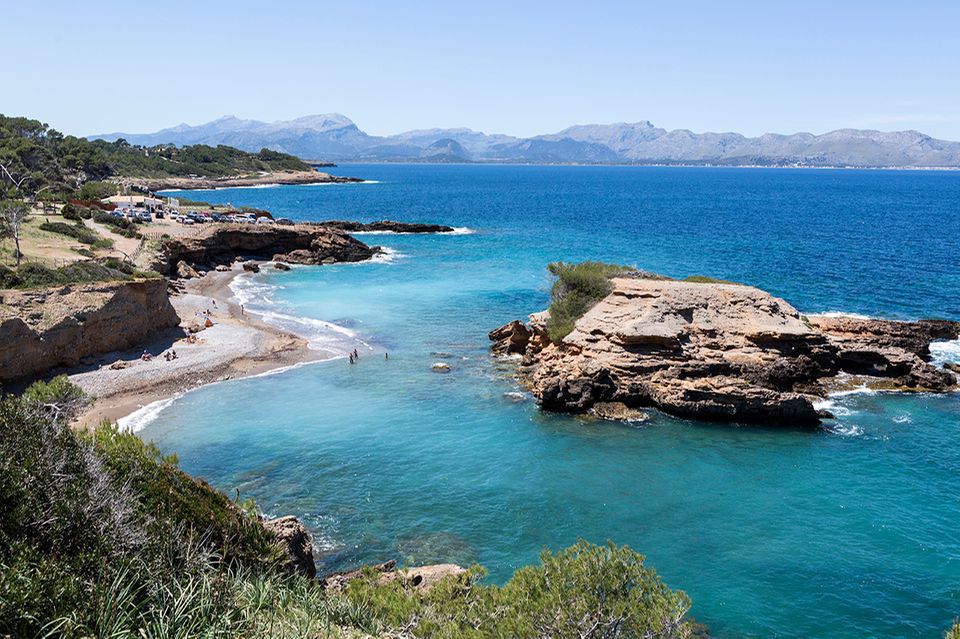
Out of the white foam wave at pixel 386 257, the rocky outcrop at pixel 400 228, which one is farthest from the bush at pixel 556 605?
the rocky outcrop at pixel 400 228

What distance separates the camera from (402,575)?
16219 millimetres

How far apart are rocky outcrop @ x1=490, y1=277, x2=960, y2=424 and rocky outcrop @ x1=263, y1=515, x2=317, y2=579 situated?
1695 cm

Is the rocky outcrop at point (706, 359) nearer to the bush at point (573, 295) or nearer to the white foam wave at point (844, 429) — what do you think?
the white foam wave at point (844, 429)

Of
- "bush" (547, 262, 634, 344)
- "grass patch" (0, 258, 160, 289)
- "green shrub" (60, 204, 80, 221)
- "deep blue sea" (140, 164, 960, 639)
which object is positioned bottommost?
"deep blue sea" (140, 164, 960, 639)

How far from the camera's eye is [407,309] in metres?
53.0

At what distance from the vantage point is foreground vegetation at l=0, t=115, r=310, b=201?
88.3m

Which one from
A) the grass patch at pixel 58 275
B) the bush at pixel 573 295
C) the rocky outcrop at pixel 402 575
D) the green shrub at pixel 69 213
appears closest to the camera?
the rocky outcrop at pixel 402 575

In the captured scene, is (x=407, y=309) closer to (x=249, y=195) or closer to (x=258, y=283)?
(x=258, y=283)

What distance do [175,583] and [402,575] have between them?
303 inches

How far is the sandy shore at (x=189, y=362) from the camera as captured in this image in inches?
1302

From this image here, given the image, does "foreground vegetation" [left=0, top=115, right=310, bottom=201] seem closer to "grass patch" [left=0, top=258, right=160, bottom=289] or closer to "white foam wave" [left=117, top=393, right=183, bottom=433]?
"grass patch" [left=0, top=258, right=160, bottom=289]

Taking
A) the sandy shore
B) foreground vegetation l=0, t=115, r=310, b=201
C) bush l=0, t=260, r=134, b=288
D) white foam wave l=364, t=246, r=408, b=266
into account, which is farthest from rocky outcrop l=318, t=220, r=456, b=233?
bush l=0, t=260, r=134, b=288

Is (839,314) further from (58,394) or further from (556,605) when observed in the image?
(58,394)

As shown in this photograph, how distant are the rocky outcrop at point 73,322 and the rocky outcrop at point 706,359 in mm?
23652
